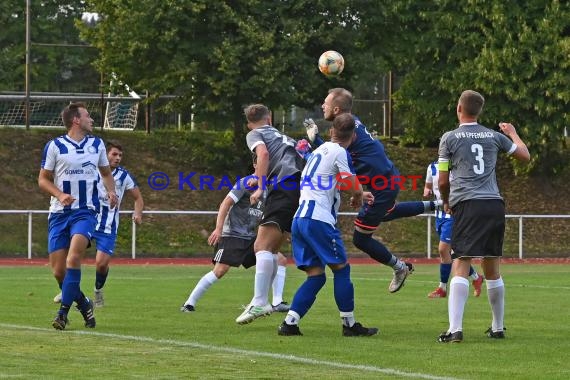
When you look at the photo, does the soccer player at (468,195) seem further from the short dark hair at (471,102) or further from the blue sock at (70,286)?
the blue sock at (70,286)

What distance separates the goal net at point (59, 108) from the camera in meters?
38.7

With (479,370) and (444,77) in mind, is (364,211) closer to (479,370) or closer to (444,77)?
(479,370)

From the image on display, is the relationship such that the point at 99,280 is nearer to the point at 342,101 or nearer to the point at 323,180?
the point at 342,101

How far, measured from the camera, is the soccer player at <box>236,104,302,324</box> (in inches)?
498

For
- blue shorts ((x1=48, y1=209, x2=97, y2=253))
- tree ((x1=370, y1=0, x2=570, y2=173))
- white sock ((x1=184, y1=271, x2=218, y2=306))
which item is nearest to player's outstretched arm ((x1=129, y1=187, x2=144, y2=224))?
white sock ((x1=184, y1=271, x2=218, y2=306))

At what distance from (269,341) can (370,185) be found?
280cm

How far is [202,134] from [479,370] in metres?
30.0

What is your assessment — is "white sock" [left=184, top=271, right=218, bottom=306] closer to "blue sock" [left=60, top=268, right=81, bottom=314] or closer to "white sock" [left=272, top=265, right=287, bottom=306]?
"white sock" [left=272, top=265, right=287, bottom=306]

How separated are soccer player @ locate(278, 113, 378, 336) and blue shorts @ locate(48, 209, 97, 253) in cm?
214

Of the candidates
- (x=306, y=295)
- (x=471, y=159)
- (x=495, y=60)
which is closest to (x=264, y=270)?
(x=306, y=295)

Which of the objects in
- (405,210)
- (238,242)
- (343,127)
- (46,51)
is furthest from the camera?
(46,51)

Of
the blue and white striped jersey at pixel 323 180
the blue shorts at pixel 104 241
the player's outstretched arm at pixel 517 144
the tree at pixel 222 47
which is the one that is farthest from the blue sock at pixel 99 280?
the tree at pixel 222 47

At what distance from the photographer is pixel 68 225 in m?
12.4

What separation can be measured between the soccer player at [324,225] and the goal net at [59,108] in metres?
27.8
